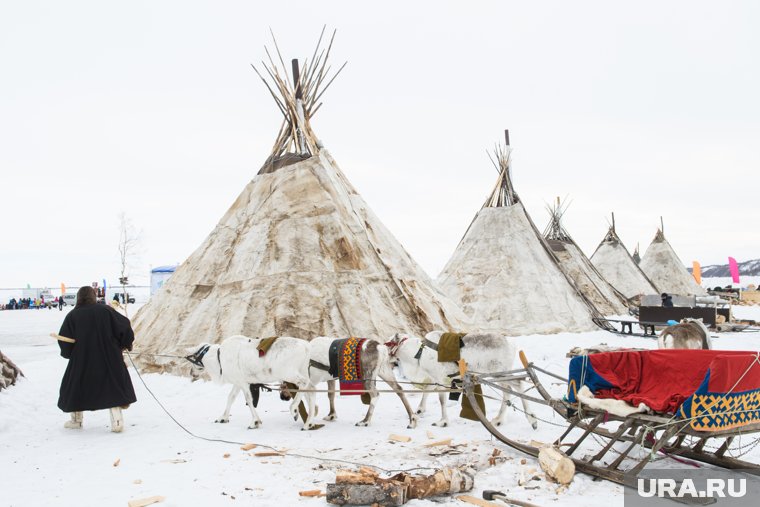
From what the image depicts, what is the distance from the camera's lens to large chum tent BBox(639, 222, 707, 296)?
31641 millimetres

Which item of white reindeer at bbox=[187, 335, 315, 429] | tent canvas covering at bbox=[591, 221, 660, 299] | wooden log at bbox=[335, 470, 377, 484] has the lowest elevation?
wooden log at bbox=[335, 470, 377, 484]

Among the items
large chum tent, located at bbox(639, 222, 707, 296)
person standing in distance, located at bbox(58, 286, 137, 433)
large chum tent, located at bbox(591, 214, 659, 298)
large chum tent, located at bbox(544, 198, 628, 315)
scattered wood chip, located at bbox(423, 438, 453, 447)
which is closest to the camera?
scattered wood chip, located at bbox(423, 438, 453, 447)

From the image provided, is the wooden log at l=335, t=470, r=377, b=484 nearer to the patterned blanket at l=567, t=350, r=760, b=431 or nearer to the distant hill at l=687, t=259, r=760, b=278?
the patterned blanket at l=567, t=350, r=760, b=431

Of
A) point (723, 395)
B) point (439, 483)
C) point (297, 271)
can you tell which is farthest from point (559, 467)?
point (297, 271)

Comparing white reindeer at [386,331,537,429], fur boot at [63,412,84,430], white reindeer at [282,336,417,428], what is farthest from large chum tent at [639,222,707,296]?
fur boot at [63,412,84,430]

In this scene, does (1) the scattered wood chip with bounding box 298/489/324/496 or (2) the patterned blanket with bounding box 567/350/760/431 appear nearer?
(2) the patterned blanket with bounding box 567/350/760/431

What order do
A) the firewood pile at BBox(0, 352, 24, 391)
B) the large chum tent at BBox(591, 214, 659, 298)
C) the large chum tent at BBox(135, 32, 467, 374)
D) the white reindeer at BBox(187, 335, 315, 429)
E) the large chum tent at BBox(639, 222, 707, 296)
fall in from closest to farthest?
the white reindeer at BBox(187, 335, 315, 429) < the firewood pile at BBox(0, 352, 24, 391) < the large chum tent at BBox(135, 32, 467, 374) < the large chum tent at BBox(591, 214, 659, 298) < the large chum tent at BBox(639, 222, 707, 296)

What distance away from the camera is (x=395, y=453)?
5273mm

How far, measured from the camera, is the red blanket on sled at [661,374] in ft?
13.2

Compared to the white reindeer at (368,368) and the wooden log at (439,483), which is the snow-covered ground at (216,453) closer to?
the wooden log at (439,483)

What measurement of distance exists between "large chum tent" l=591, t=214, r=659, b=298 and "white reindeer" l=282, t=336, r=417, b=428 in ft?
75.0

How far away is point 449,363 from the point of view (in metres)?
6.74

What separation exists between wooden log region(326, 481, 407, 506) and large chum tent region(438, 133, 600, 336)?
11381 mm

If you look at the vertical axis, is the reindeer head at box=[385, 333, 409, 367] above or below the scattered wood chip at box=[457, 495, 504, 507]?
above
